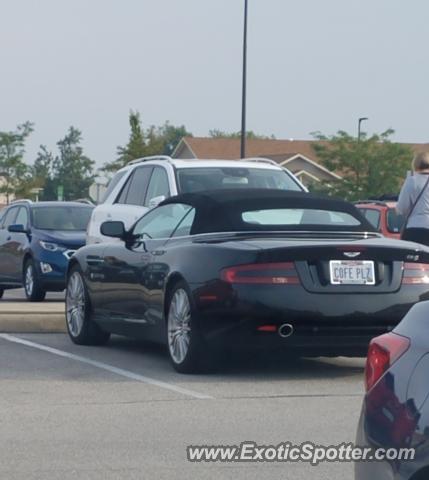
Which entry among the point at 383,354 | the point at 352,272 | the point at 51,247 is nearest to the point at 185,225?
the point at 352,272

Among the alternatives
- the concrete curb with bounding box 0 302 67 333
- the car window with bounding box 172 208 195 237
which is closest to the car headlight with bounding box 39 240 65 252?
the concrete curb with bounding box 0 302 67 333

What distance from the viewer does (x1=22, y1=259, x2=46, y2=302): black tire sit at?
20.4 metres

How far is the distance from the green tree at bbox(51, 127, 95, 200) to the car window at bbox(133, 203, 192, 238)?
374ft

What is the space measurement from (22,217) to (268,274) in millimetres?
12930

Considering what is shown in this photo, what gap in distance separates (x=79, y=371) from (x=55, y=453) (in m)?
3.26

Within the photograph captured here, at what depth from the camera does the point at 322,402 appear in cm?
891

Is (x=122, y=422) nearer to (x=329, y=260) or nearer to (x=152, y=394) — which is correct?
(x=152, y=394)

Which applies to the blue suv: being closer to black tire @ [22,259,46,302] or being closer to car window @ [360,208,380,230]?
black tire @ [22,259,46,302]

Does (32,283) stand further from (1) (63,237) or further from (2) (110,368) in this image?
(2) (110,368)

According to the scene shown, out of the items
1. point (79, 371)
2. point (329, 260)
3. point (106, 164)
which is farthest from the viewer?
point (106, 164)

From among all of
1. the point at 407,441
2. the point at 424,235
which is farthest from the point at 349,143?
the point at 407,441

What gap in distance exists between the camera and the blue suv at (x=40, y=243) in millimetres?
20391

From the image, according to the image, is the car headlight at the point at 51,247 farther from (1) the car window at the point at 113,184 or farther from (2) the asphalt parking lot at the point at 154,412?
(2) the asphalt parking lot at the point at 154,412

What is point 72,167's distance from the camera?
144 metres
